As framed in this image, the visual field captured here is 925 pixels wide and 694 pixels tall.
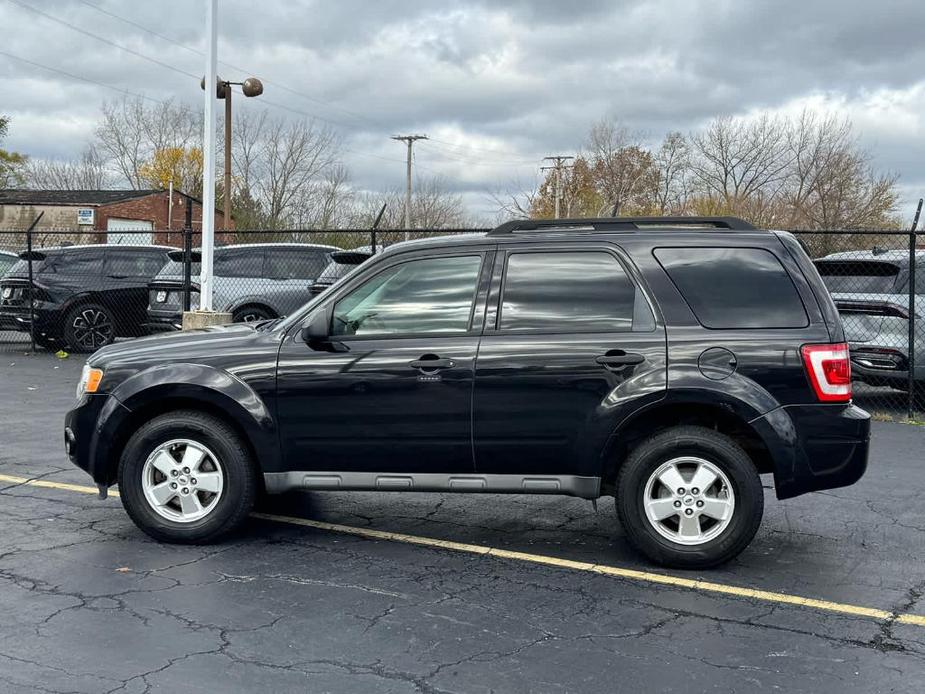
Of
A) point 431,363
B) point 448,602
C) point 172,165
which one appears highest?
point 172,165

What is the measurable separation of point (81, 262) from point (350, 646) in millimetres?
14491

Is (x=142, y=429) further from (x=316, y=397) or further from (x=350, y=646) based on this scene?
(x=350, y=646)

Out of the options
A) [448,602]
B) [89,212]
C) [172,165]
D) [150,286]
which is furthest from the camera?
[172,165]

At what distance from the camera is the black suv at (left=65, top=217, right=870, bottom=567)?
17.7 feet

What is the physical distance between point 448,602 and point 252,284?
39.0ft

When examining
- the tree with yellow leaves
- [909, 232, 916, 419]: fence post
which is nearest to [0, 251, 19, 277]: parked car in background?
[909, 232, 916, 419]: fence post

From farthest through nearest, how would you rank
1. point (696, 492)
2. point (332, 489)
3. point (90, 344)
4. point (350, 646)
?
point (90, 344), point (332, 489), point (696, 492), point (350, 646)

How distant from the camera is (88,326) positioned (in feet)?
56.3

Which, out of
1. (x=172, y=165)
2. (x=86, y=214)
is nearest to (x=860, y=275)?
(x=86, y=214)

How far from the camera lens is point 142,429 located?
5840 millimetres

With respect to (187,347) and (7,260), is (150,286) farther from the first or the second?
(187,347)

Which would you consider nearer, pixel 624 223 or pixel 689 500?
pixel 689 500

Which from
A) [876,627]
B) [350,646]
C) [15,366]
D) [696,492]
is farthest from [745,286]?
[15,366]

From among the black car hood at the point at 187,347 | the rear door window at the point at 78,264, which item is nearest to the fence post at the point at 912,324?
the black car hood at the point at 187,347
